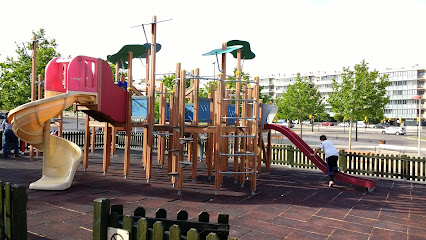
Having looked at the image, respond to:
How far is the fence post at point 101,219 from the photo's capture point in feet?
10.5

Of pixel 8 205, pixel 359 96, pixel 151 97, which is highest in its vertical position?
pixel 359 96

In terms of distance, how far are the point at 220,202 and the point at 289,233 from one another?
8.38 ft

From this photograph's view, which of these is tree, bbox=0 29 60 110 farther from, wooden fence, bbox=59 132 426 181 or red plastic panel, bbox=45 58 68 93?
red plastic panel, bbox=45 58 68 93

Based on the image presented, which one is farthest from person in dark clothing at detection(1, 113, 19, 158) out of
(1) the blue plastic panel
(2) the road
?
(2) the road

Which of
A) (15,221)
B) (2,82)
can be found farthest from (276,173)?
(2,82)

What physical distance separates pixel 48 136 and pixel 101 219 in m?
7.78

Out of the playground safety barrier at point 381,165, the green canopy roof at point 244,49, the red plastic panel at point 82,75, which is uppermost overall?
the green canopy roof at point 244,49

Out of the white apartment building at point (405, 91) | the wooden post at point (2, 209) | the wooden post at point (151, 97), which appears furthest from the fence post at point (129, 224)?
the white apartment building at point (405, 91)

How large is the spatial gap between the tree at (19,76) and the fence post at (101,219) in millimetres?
18763

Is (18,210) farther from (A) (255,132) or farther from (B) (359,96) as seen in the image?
(B) (359,96)

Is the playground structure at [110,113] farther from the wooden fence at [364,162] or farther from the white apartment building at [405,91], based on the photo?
the white apartment building at [405,91]

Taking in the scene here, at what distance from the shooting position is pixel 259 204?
8.21 m

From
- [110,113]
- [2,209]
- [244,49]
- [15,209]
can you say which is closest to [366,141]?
[244,49]

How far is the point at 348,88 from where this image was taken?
25219 millimetres
